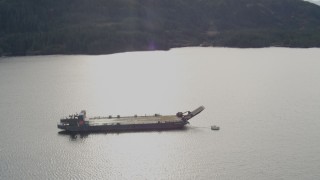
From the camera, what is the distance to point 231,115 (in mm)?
163375

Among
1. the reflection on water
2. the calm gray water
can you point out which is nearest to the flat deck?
the reflection on water

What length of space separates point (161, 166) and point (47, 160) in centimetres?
3101

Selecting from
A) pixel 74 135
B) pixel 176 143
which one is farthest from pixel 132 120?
pixel 176 143

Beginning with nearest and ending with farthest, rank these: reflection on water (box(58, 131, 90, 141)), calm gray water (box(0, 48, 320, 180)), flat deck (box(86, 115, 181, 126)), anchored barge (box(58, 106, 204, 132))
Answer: calm gray water (box(0, 48, 320, 180)) → reflection on water (box(58, 131, 90, 141)) → anchored barge (box(58, 106, 204, 132)) → flat deck (box(86, 115, 181, 126))

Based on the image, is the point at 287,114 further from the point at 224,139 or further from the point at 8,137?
the point at 8,137

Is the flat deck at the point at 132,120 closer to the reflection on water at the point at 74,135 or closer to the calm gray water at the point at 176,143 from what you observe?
the reflection on water at the point at 74,135

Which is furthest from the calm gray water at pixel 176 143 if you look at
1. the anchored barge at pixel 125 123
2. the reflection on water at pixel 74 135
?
the anchored barge at pixel 125 123

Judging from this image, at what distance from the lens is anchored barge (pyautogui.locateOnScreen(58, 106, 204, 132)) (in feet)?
500

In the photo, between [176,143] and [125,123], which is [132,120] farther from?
[176,143]

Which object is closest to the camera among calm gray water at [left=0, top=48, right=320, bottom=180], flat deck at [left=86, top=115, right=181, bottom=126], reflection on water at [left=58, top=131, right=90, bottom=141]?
calm gray water at [left=0, top=48, right=320, bottom=180]

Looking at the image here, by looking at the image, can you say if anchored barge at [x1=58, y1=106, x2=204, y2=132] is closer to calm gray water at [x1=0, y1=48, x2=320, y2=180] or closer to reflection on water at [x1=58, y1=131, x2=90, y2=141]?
reflection on water at [x1=58, y1=131, x2=90, y2=141]

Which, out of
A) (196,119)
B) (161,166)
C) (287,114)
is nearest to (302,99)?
(287,114)

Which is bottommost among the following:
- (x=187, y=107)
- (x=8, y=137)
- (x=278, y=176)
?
(x=278, y=176)

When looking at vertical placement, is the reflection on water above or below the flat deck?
below
